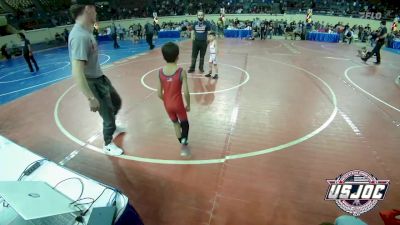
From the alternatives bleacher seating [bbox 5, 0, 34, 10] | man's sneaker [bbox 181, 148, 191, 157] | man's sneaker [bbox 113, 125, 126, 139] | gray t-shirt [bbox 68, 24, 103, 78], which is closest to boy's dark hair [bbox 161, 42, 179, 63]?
gray t-shirt [bbox 68, 24, 103, 78]

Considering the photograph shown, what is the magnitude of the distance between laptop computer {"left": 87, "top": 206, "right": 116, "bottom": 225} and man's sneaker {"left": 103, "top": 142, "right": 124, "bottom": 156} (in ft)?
8.72

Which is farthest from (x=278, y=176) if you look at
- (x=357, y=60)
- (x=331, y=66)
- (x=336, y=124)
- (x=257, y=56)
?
(x=357, y=60)

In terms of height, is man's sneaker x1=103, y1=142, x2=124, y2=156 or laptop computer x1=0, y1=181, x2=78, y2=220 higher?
laptop computer x1=0, y1=181, x2=78, y2=220

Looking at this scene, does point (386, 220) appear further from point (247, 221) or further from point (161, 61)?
point (161, 61)

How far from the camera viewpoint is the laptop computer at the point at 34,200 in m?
1.93

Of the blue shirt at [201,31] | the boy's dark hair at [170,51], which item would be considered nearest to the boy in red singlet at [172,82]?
the boy's dark hair at [170,51]

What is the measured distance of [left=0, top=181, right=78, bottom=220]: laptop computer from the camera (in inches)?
75.8

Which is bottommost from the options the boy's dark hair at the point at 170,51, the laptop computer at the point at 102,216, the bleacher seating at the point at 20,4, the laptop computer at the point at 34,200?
the laptop computer at the point at 102,216

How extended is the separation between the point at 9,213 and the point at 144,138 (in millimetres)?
3193

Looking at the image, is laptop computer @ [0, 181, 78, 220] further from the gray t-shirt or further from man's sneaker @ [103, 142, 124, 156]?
man's sneaker @ [103, 142, 124, 156]

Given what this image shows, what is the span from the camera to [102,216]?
219 centimetres

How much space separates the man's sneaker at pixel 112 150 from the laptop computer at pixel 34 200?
2.43m

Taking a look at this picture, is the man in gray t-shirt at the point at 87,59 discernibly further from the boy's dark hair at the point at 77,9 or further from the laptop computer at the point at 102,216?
the laptop computer at the point at 102,216

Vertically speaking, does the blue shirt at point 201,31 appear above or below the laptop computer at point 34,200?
above
